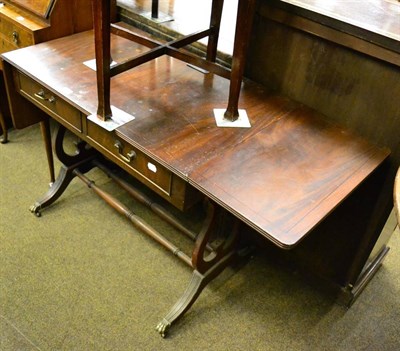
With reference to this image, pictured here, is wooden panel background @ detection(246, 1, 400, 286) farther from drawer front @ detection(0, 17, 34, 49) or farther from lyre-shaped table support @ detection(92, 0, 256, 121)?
drawer front @ detection(0, 17, 34, 49)

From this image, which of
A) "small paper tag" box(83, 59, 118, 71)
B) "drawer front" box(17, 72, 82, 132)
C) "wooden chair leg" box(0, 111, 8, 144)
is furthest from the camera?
"wooden chair leg" box(0, 111, 8, 144)

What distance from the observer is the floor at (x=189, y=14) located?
194 cm

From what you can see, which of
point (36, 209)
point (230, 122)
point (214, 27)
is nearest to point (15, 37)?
point (36, 209)

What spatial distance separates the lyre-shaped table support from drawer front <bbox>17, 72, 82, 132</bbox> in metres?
0.19

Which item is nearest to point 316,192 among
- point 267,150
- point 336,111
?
point 267,150

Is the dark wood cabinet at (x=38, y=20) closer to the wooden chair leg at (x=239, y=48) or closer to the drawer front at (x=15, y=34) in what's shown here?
the drawer front at (x=15, y=34)

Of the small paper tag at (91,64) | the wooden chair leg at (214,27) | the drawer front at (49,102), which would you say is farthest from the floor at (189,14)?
the drawer front at (49,102)

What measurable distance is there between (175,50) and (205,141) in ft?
1.28

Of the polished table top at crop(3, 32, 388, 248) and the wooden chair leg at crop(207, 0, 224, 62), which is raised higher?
the wooden chair leg at crop(207, 0, 224, 62)

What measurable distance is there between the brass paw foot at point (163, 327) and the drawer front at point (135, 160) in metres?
0.56

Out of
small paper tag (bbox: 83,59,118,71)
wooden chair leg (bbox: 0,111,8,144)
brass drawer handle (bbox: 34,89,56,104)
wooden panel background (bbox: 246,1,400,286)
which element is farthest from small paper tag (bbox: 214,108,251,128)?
wooden chair leg (bbox: 0,111,8,144)

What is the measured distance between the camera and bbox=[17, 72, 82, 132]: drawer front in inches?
64.5

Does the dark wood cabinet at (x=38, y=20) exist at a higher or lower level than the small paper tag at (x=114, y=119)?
higher

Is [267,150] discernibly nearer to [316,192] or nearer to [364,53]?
[316,192]
